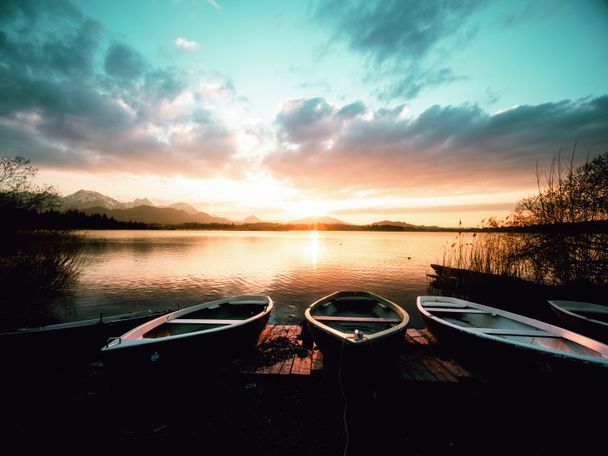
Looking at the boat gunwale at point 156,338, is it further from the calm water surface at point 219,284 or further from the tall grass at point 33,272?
the tall grass at point 33,272

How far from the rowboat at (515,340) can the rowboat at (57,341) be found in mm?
10939

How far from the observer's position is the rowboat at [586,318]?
7.58m

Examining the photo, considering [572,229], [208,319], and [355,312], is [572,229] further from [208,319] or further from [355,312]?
[208,319]

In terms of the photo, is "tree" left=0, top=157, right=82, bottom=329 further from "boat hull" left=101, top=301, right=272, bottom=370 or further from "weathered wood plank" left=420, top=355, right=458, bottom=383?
"weathered wood plank" left=420, top=355, right=458, bottom=383

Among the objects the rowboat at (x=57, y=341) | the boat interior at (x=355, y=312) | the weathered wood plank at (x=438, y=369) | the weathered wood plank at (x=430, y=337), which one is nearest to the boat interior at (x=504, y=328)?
the weathered wood plank at (x=430, y=337)

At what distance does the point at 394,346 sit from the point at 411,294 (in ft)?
48.8

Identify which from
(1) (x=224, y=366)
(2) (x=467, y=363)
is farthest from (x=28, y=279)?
(2) (x=467, y=363)

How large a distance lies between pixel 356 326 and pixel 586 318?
306 inches

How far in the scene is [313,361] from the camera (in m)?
6.84

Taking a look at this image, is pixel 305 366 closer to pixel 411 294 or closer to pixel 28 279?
pixel 411 294

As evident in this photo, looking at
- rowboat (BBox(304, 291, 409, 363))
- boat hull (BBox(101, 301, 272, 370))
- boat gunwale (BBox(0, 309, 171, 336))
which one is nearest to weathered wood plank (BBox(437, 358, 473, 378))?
rowboat (BBox(304, 291, 409, 363))

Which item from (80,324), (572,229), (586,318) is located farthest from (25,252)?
(572,229)

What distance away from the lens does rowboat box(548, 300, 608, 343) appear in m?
7.58

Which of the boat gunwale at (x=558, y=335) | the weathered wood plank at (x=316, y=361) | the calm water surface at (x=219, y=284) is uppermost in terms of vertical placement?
the boat gunwale at (x=558, y=335)
